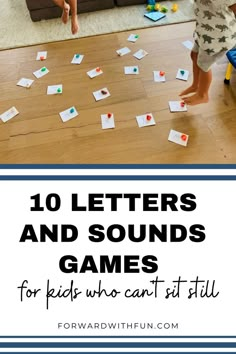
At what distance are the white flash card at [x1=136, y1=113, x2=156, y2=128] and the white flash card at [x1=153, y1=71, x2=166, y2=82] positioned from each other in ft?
0.90

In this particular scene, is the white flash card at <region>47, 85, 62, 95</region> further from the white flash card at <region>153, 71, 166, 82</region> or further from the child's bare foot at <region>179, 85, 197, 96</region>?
the child's bare foot at <region>179, 85, 197, 96</region>

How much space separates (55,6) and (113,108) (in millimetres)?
994

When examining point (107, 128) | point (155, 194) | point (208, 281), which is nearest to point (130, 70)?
point (107, 128)

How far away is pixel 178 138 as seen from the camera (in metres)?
1.64

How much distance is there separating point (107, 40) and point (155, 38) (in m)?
0.30

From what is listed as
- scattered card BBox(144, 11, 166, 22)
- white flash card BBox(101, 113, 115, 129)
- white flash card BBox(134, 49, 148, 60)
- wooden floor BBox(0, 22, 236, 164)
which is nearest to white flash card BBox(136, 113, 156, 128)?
wooden floor BBox(0, 22, 236, 164)

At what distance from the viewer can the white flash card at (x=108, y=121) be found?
1.72m

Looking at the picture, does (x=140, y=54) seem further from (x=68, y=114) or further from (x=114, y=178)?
(x=114, y=178)

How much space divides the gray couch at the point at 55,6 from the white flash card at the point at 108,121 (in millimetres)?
1027

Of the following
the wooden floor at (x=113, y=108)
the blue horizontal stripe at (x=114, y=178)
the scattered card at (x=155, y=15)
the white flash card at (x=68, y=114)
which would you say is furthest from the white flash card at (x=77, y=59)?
the blue horizontal stripe at (x=114, y=178)

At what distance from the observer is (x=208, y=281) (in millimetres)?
956

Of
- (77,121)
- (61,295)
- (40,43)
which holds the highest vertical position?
(40,43)

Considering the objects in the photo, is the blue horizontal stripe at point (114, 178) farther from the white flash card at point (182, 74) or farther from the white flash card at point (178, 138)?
the white flash card at point (182, 74)

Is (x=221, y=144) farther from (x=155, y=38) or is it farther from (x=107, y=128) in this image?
(x=155, y=38)
